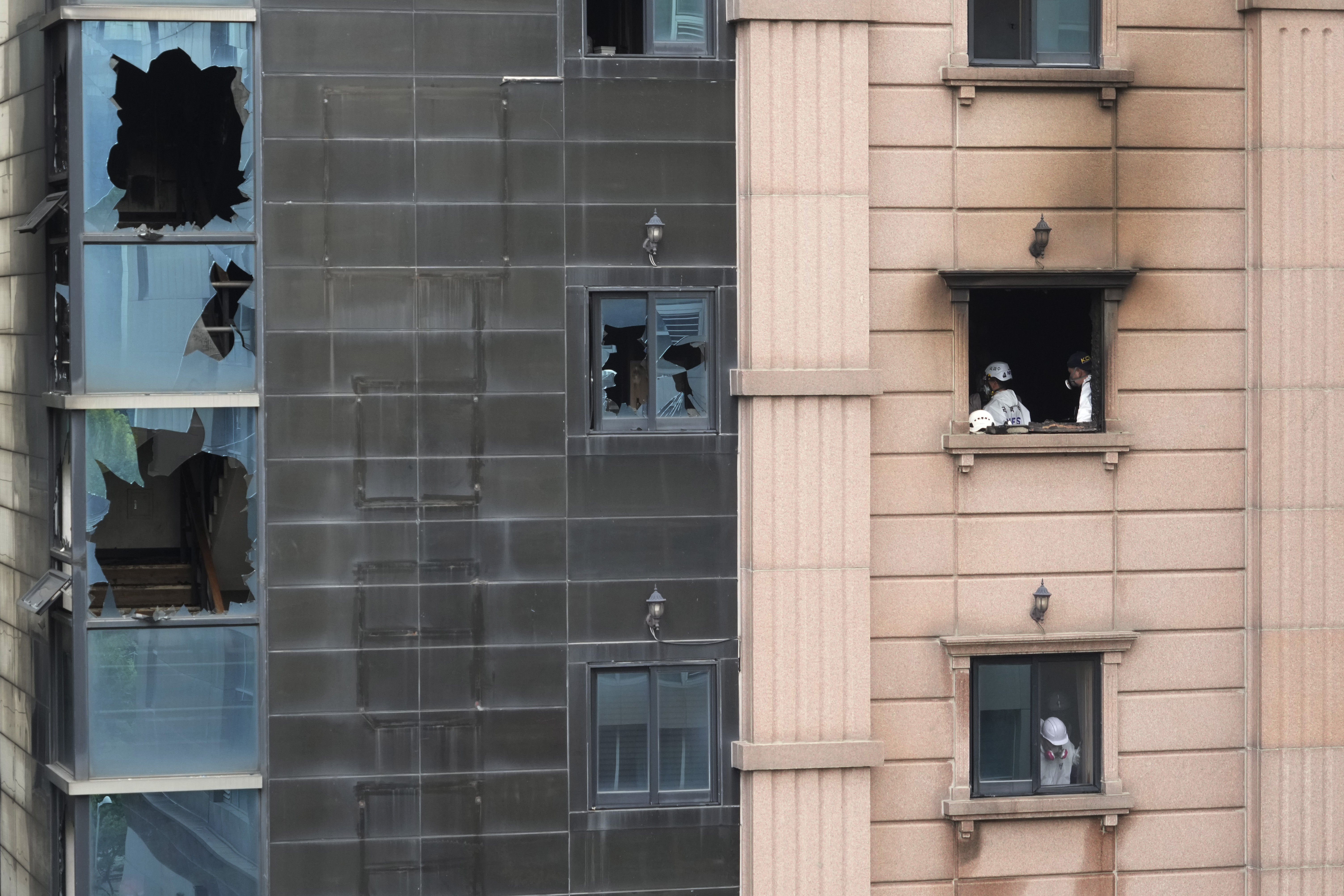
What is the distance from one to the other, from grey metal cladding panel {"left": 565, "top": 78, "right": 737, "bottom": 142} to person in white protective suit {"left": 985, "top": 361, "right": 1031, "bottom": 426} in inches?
144

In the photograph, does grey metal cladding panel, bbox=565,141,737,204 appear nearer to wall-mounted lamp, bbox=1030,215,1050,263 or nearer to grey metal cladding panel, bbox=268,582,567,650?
wall-mounted lamp, bbox=1030,215,1050,263

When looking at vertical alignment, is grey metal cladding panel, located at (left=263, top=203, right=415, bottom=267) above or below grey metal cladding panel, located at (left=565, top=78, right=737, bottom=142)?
below

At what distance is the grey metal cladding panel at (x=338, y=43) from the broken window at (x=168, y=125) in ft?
0.88

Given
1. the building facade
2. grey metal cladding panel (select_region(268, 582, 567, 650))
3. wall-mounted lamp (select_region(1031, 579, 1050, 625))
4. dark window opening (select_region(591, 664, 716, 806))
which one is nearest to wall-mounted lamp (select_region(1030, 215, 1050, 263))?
the building facade

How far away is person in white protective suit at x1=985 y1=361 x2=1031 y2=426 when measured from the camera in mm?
15391

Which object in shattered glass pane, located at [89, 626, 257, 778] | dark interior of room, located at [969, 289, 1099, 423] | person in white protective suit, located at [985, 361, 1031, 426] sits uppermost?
dark interior of room, located at [969, 289, 1099, 423]

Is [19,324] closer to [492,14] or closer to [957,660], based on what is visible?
[492,14]

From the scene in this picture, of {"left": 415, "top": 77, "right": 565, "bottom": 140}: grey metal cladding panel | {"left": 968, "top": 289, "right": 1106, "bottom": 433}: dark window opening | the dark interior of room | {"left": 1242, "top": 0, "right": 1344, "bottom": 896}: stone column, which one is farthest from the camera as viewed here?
the dark interior of room

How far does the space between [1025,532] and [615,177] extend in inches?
214

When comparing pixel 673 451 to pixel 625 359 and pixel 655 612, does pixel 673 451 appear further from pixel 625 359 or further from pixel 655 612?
pixel 655 612

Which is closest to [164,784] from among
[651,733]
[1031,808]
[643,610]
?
[651,733]

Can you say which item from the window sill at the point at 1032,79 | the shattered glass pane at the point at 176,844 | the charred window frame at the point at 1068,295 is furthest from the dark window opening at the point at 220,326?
the window sill at the point at 1032,79

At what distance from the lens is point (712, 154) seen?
14.8 meters

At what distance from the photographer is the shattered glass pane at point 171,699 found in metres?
14.3
